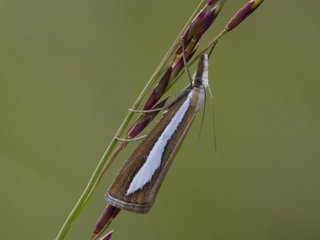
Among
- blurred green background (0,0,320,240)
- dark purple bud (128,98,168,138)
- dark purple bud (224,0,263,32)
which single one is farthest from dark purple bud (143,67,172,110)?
blurred green background (0,0,320,240)

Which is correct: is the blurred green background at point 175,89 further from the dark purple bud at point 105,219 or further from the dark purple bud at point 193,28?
the dark purple bud at point 193,28

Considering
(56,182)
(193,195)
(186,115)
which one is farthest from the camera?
(193,195)

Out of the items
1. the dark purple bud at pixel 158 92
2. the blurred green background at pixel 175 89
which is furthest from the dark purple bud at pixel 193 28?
the blurred green background at pixel 175 89

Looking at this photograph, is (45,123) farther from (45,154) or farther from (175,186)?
(175,186)

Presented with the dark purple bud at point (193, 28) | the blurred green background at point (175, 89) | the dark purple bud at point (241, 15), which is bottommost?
the blurred green background at point (175, 89)

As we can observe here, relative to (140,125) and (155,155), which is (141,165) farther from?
(140,125)

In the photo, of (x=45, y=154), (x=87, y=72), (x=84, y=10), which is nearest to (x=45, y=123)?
(x=45, y=154)

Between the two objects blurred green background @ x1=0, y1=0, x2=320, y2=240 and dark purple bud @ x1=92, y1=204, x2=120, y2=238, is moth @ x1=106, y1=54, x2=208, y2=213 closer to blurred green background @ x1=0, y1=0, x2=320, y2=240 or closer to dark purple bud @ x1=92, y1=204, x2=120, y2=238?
dark purple bud @ x1=92, y1=204, x2=120, y2=238
